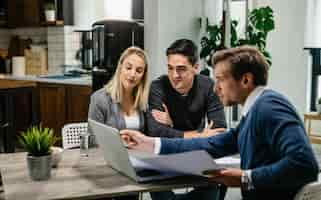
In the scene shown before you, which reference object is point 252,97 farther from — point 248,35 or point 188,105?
point 248,35

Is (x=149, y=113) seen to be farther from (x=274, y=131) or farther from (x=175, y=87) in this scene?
(x=274, y=131)

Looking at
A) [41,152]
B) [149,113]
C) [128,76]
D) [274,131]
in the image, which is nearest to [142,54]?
[128,76]

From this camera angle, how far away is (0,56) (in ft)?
21.1

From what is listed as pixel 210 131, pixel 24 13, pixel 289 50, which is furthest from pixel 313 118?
pixel 24 13

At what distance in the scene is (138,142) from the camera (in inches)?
84.8

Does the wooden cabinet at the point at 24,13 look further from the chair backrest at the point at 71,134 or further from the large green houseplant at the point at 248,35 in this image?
the chair backrest at the point at 71,134

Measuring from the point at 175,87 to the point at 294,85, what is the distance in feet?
10.2

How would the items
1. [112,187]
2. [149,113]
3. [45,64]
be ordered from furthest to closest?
1. [45,64]
2. [149,113]
3. [112,187]

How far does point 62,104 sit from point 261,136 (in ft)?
12.9

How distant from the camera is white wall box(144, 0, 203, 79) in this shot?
4.38 m

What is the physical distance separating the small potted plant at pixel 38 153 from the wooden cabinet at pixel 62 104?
3200mm

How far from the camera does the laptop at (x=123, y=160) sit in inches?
72.4

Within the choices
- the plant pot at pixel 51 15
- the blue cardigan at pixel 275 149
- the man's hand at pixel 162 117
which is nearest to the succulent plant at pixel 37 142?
the blue cardigan at pixel 275 149

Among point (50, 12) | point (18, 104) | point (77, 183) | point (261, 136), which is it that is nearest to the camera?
point (261, 136)
